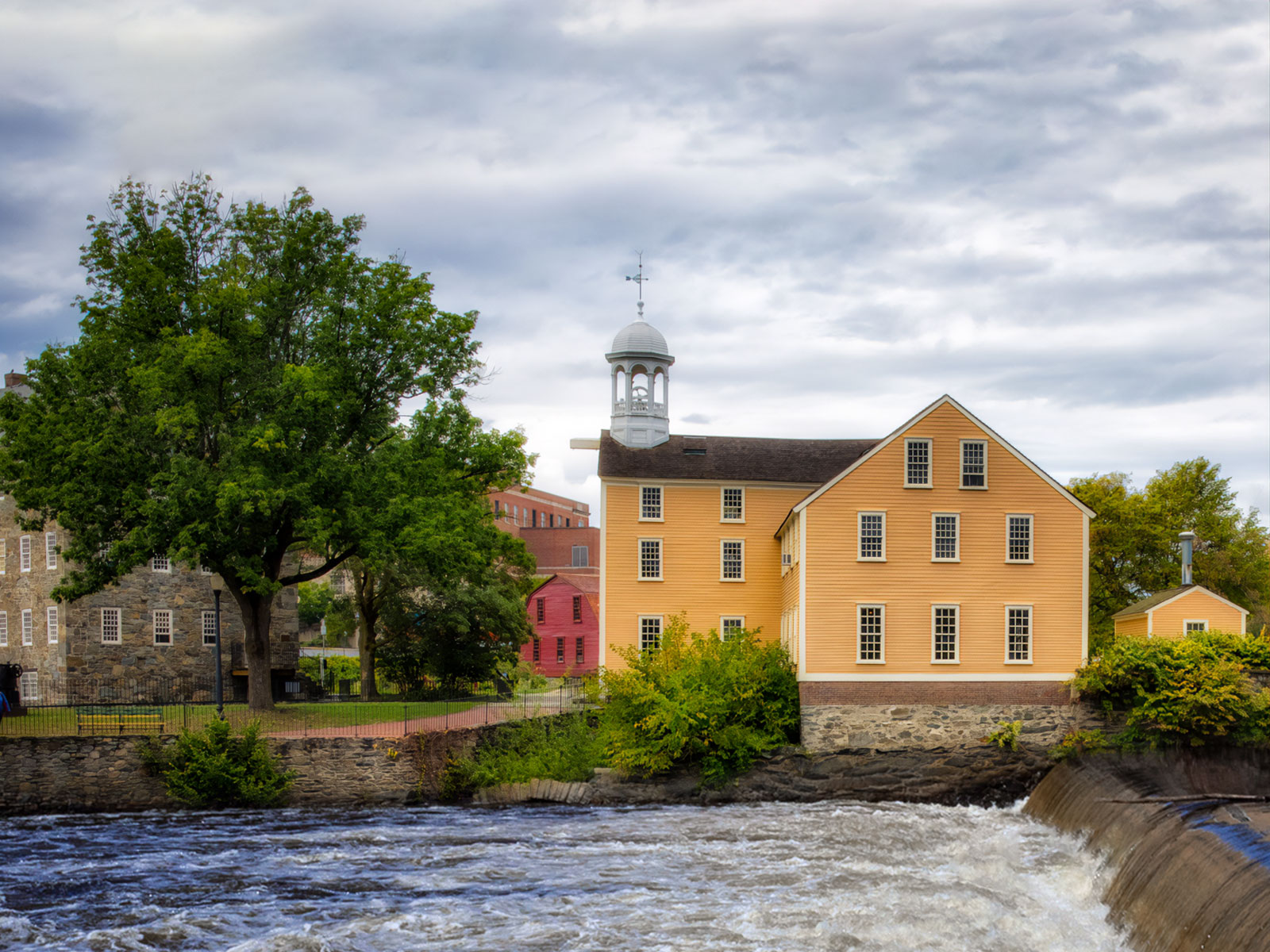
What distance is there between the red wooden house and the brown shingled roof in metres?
33.5

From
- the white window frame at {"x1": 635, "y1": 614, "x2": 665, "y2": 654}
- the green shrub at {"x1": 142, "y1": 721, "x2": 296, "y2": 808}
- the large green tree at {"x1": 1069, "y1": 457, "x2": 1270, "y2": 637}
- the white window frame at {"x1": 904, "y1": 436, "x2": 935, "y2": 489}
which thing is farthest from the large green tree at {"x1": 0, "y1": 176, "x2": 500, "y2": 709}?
the large green tree at {"x1": 1069, "y1": 457, "x2": 1270, "y2": 637}

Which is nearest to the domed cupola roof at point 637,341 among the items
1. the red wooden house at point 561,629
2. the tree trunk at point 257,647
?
the tree trunk at point 257,647

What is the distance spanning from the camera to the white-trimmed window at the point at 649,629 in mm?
36562

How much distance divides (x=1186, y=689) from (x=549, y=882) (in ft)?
57.2

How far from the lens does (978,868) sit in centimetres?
1981

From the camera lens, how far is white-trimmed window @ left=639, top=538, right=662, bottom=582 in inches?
1447

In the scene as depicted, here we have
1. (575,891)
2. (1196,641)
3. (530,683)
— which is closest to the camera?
(575,891)

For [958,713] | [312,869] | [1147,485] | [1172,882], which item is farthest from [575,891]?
[1147,485]

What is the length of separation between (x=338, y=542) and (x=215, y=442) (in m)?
4.84

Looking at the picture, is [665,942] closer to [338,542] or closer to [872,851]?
[872,851]

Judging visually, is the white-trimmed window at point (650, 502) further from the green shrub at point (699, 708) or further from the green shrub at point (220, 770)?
the green shrub at point (220, 770)

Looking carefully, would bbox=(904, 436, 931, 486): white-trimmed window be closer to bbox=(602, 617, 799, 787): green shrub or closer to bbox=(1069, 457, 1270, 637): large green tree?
bbox=(602, 617, 799, 787): green shrub

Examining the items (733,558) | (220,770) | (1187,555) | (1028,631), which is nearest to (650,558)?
(733,558)

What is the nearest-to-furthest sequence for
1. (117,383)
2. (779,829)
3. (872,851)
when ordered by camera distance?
(872,851), (779,829), (117,383)
